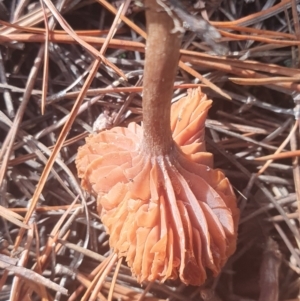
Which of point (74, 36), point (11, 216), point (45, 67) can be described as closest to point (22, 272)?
point (11, 216)

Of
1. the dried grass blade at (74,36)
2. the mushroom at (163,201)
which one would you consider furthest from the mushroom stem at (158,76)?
the dried grass blade at (74,36)

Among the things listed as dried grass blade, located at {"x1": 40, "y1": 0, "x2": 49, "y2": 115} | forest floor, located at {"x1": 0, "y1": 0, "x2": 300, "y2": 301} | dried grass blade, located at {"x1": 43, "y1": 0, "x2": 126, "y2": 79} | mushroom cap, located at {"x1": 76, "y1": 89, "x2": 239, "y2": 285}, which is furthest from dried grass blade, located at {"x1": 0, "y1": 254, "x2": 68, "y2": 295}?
dried grass blade, located at {"x1": 43, "y1": 0, "x2": 126, "y2": 79}

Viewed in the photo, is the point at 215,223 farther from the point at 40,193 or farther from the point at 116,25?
the point at 116,25

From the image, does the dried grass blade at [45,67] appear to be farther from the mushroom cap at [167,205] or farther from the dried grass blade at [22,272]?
the dried grass blade at [22,272]

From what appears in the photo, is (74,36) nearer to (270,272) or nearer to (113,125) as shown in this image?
(113,125)

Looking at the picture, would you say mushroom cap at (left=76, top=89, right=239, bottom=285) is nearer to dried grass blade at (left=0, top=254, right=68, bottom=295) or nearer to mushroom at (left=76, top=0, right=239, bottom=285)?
mushroom at (left=76, top=0, right=239, bottom=285)

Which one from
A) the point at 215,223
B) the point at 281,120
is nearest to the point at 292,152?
the point at 281,120
